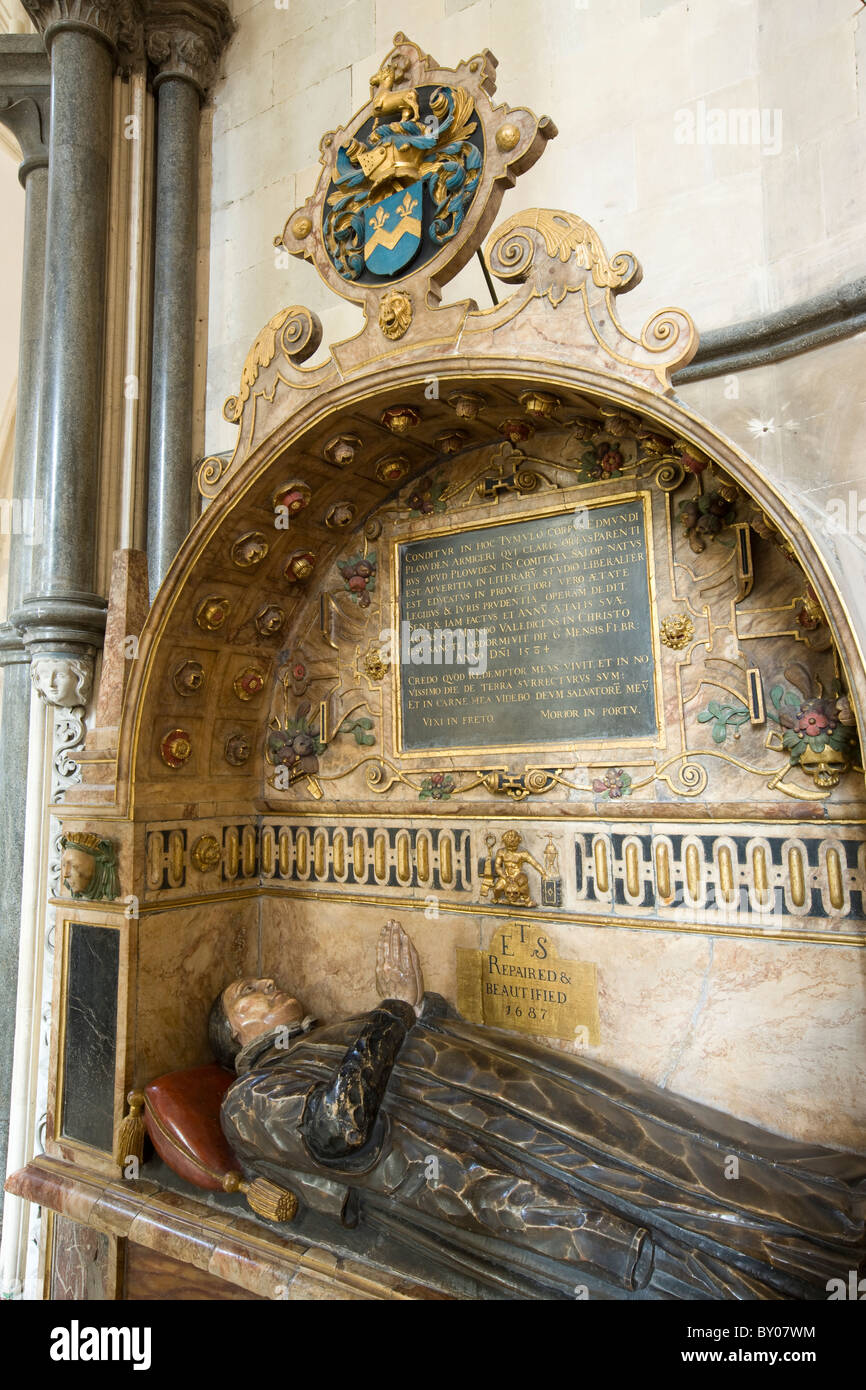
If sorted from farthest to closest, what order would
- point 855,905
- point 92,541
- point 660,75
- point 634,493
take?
point 92,541
point 660,75
point 634,493
point 855,905

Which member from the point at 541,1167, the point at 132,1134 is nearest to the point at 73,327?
the point at 132,1134

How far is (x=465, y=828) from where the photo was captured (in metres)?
3.72

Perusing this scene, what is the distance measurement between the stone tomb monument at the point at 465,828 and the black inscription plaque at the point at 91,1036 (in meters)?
0.02

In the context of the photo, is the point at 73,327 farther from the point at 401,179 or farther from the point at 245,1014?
the point at 245,1014

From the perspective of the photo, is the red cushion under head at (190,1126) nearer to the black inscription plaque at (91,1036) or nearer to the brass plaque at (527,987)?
the black inscription plaque at (91,1036)

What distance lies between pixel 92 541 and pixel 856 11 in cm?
427

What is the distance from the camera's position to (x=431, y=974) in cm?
375

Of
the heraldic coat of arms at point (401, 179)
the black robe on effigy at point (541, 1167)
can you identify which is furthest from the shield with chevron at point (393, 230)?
the black robe on effigy at point (541, 1167)

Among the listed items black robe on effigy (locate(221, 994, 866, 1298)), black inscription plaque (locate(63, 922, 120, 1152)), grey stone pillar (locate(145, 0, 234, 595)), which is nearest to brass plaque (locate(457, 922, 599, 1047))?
black robe on effigy (locate(221, 994, 866, 1298))

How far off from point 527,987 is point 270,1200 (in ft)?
3.99

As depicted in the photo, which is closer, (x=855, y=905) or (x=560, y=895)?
(x=855, y=905)

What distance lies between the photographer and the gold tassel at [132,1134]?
11.4ft
